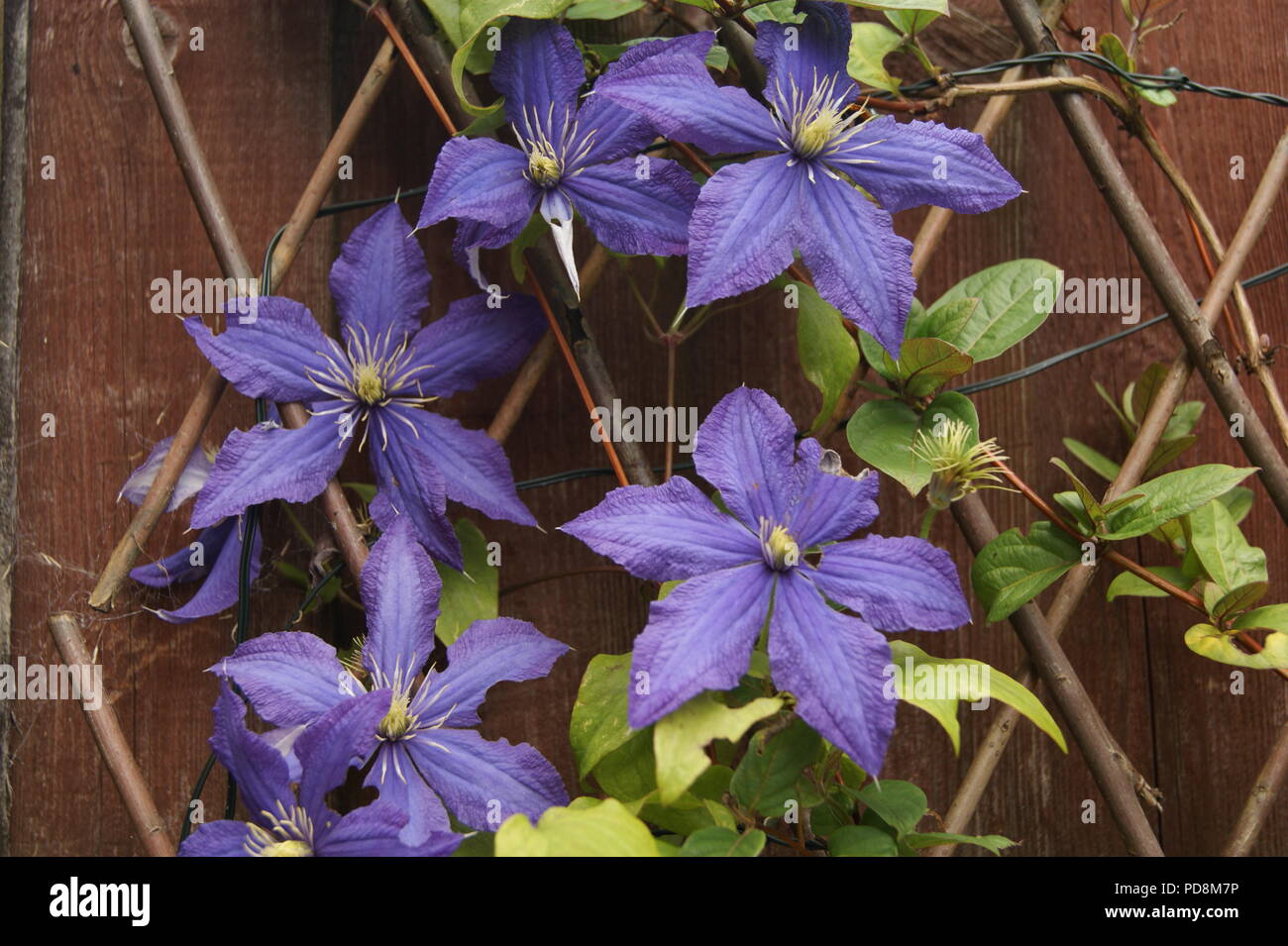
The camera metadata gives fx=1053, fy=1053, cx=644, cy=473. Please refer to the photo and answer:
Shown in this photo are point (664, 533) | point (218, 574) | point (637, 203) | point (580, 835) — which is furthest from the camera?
point (218, 574)

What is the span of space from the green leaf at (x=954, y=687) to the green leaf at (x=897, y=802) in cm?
9

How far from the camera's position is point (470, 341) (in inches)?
42.3

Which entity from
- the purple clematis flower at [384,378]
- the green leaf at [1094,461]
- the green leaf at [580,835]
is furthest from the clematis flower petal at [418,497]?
the green leaf at [1094,461]

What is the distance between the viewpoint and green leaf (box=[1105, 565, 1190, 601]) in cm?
113

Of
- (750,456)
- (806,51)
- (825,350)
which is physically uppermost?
(806,51)

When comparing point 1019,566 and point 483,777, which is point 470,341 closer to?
point 483,777

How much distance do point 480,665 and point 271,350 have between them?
0.37 meters

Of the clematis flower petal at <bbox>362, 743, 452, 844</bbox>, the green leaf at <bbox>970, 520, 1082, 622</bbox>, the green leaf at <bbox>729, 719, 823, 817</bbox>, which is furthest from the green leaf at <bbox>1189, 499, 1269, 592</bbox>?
the clematis flower petal at <bbox>362, 743, 452, 844</bbox>

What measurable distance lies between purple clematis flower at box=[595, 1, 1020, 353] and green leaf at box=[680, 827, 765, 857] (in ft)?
1.42

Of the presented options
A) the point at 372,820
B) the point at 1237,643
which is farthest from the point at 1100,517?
the point at 372,820

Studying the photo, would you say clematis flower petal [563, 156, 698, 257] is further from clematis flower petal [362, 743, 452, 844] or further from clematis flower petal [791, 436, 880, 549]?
clematis flower petal [362, 743, 452, 844]

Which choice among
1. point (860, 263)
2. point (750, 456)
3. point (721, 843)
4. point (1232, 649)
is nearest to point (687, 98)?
point (860, 263)

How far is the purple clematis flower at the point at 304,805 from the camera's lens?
2.81ft
